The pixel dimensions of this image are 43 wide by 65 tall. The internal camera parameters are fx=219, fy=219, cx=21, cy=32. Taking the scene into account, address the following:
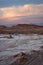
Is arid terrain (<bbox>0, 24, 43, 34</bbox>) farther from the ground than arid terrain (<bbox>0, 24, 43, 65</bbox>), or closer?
farther from the ground

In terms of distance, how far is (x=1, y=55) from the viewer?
3.48 metres

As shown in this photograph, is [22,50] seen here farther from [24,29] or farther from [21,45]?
[24,29]

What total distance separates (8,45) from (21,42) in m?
0.33

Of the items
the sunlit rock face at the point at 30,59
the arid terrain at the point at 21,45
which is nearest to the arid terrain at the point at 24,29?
the arid terrain at the point at 21,45

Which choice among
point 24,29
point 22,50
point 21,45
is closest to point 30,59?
point 22,50

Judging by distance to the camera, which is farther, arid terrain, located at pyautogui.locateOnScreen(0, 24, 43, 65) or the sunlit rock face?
arid terrain, located at pyautogui.locateOnScreen(0, 24, 43, 65)

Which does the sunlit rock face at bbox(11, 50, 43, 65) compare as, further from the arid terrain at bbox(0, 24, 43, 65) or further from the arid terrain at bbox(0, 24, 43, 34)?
the arid terrain at bbox(0, 24, 43, 34)

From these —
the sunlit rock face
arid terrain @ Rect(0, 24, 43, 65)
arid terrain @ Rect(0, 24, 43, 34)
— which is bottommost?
the sunlit rock face

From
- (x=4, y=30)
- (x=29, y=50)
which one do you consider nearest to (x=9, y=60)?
(x=29, y=50)

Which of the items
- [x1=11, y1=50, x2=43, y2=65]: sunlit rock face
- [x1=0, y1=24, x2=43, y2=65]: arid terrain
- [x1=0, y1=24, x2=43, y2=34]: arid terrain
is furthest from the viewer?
[x1=0, y1=24, x2=43, y2=34]: arid terrain

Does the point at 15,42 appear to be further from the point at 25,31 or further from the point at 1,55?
the point at 1,55

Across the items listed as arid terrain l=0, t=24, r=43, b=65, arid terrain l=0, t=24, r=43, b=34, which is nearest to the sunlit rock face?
arid terrain l=0, t=24, r=43, b=65

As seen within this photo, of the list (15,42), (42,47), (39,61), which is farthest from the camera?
(15,42)

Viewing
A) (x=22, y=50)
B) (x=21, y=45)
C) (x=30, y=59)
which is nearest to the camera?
(x=30, y=59)
